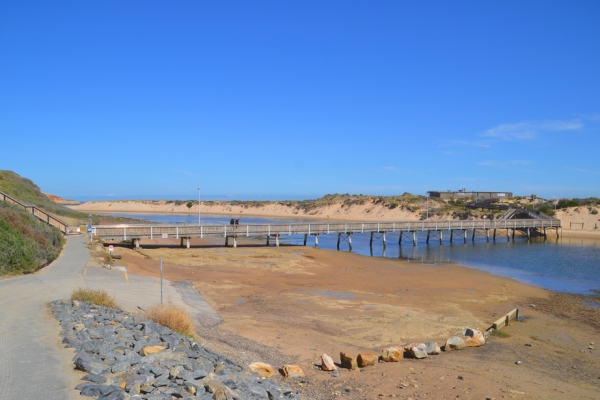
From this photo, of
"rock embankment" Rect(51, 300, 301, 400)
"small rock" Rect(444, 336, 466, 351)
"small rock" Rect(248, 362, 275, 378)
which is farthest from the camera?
"small rock" Rect(444, 336, 466, 351)

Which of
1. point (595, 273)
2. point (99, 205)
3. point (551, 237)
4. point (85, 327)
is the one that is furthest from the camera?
point (99, 205)

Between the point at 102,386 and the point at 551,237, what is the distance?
215 ft

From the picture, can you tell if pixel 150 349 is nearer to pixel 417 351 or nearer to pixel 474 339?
pixel 417 351

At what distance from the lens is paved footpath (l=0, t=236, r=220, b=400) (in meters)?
7.83

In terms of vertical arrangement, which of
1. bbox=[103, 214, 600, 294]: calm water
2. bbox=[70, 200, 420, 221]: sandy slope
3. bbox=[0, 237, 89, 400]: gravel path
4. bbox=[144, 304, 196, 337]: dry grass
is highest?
bbox=[70, 200, 420, 221]: sandy slope

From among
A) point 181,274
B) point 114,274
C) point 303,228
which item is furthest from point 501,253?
point 114,274

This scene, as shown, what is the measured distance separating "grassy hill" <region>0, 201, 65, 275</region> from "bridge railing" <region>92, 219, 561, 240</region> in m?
9.52

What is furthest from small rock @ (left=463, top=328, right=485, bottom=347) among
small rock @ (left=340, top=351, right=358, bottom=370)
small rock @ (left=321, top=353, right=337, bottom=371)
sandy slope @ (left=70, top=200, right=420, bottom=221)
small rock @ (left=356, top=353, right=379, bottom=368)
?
sandy slope @ (left=70, top=200, right=420, bottom=221)

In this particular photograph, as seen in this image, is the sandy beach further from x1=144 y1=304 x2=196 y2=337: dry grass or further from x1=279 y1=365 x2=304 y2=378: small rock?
x1=144 y1=304 x2=196 y2=337: dry grass

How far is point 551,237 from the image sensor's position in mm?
63219

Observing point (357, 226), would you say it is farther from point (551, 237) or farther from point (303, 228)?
point (551, 237)

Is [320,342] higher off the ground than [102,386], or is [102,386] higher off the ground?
[102,386]

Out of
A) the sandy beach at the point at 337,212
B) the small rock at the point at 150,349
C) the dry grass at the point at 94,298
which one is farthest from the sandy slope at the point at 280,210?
the small rock at the point at 150,349

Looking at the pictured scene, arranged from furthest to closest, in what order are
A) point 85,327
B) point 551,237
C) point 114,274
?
point 551,237
point 114,274
point 85,327
